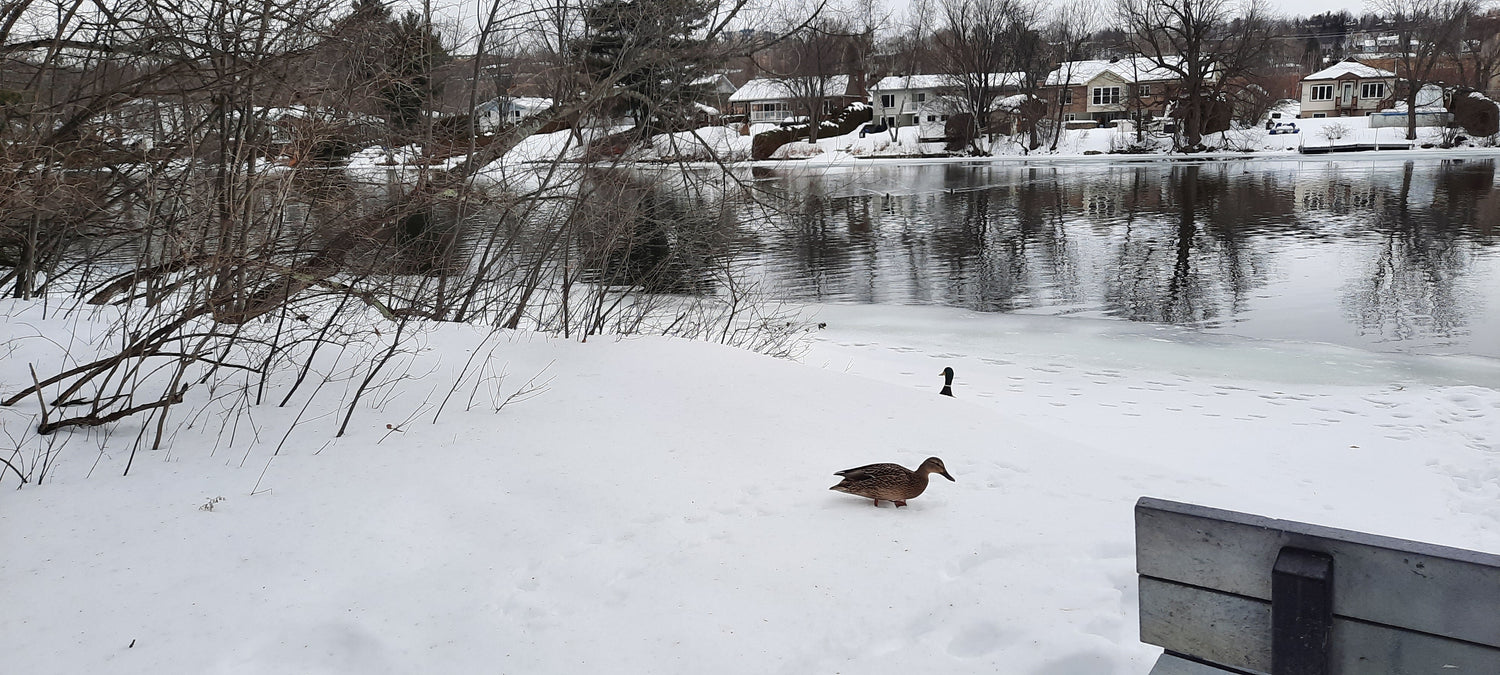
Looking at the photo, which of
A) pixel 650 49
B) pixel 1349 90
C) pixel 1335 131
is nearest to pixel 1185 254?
pixel 650 49

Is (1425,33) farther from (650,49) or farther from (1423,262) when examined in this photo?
(650,49)

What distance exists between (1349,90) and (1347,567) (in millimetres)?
93461

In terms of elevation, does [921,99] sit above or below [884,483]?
above

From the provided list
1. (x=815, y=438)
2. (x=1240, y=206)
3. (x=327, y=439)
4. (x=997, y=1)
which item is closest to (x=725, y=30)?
(x=815, y=438)

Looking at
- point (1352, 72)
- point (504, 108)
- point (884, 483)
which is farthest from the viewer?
point (1352, 72)

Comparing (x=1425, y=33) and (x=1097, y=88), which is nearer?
(x=1425, y=33)

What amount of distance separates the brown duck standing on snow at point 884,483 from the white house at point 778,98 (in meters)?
63.8

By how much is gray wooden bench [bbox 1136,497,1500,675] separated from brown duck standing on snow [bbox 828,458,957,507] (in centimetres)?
216

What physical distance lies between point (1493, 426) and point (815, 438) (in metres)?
6.27

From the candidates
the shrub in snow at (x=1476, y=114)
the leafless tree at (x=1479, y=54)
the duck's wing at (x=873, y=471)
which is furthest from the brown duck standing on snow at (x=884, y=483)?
the leafless tree at (x=1479, y=54)

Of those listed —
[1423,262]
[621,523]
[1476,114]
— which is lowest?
[1423,262]

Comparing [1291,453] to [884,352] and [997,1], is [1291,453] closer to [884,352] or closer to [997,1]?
[884,352]

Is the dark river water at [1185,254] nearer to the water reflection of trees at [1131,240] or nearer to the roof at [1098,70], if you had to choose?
the water reflection of trees at [1131,240]

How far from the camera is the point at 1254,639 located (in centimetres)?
259
